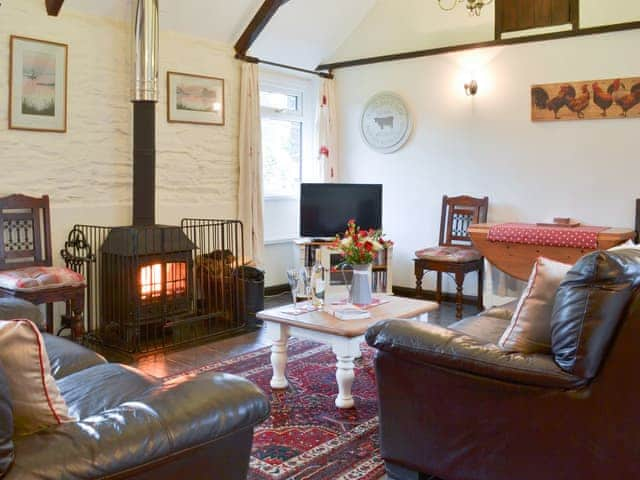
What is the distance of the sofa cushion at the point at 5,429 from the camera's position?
1.16m

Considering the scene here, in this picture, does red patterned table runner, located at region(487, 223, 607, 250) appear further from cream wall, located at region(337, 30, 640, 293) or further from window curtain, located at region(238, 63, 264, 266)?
window curtain, located at region(238, 63, 264, 266)

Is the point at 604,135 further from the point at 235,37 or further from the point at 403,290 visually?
the point at 235,37

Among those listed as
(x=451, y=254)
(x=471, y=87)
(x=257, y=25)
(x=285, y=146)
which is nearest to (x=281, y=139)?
(x=285, y=146)

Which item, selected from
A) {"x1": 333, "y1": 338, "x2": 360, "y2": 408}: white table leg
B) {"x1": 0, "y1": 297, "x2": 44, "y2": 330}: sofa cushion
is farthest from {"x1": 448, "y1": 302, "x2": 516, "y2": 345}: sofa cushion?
{"x1": 0, "y1": 297, "x2": 44, "y2": 330}: sofa cushion

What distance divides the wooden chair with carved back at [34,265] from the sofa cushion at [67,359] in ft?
4.66

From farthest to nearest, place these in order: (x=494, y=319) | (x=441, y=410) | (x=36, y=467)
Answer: (x=494, y=319)
(x=441, y=410)
(x=36, y=467)

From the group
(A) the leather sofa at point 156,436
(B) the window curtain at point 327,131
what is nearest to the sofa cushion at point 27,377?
(A) the leather sofa at point 156,436

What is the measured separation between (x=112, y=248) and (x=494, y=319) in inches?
103

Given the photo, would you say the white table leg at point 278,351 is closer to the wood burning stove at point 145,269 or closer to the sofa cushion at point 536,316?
the wood burning stove at point 145,269

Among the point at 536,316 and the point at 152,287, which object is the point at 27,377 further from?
the point at 152,287

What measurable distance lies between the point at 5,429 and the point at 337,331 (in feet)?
6.50

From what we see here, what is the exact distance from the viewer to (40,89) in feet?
14.2

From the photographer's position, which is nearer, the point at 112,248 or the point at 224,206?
the point at 112,248

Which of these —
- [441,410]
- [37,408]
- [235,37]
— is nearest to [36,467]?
[37,408]
